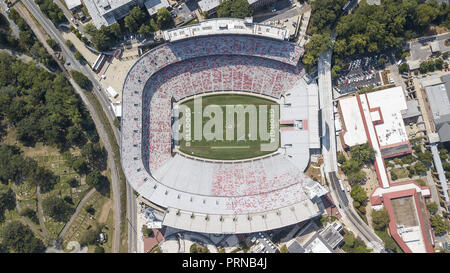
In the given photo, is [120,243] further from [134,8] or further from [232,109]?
[134,8]

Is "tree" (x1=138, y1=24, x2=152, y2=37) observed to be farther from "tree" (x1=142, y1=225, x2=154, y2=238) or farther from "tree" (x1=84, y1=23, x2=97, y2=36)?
"tree" (x1=142, y1=225, x2=154, y2=238)

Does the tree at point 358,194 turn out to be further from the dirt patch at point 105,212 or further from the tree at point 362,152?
the dirt patch at point 105,212

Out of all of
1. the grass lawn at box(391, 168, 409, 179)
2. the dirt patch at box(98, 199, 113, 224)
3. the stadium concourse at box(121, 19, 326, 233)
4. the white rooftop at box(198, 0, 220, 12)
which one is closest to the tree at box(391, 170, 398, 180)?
the grass lawn at box(391, 168, 409, 179)

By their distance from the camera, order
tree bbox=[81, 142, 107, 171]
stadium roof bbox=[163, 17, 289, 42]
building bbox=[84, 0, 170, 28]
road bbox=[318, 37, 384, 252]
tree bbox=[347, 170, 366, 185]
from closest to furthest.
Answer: stadium roof bbox=[163, 17, 289, 42]
building bbox=[84, 0, 170, 28]
tree bbox=[81, 142, 107, 171]
tree bbox=[347, 170, 366, 185]
road bbox=[318, 37, 384, 252]

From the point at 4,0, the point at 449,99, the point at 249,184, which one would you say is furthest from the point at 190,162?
the point at 449,99

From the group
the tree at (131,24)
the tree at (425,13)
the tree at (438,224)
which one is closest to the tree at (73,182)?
the tree at (131,24)

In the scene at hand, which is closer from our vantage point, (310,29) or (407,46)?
Result: (310,29)
